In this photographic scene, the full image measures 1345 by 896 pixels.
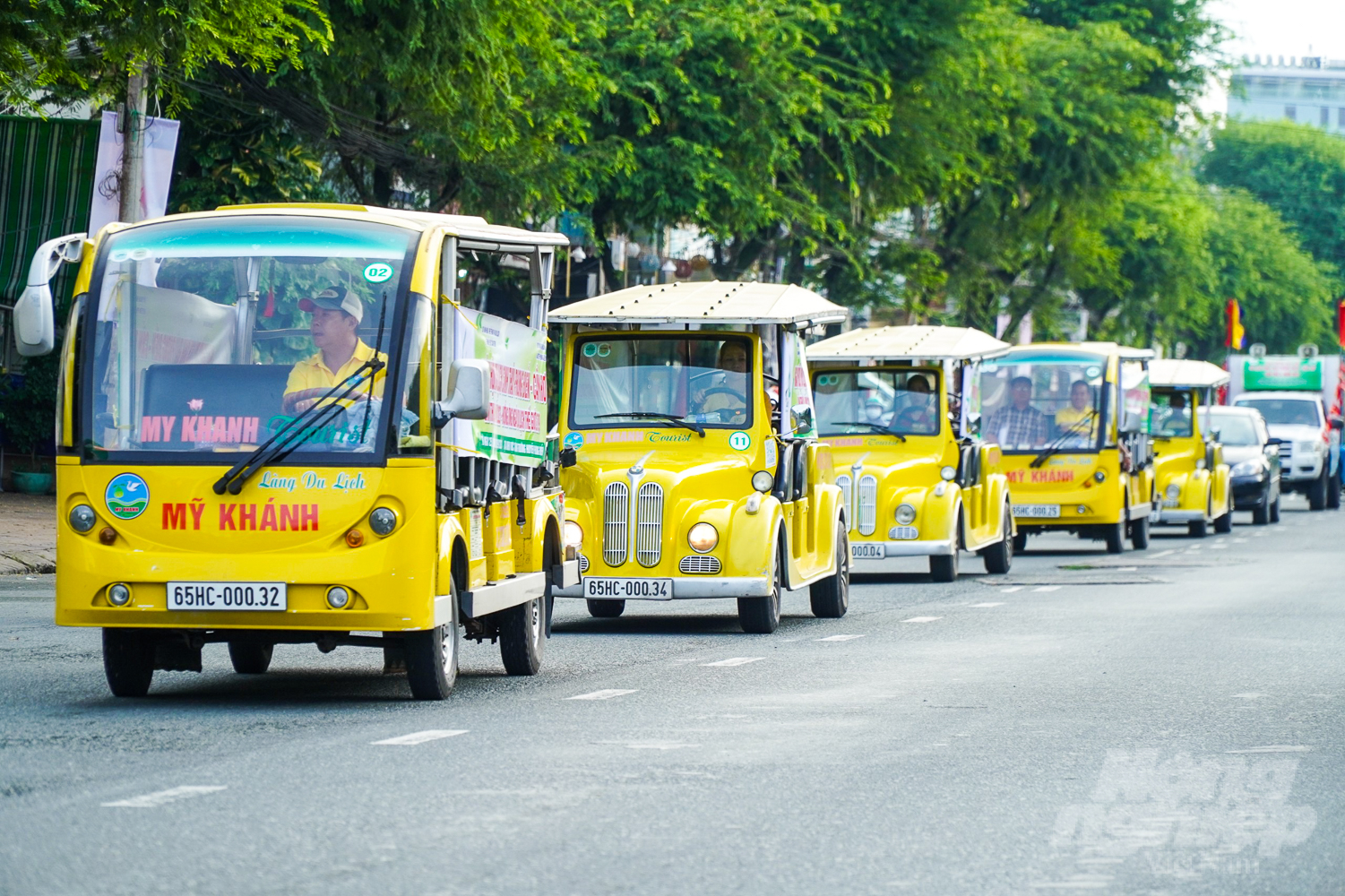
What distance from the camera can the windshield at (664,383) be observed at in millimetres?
16609

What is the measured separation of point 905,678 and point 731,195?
68.9ft

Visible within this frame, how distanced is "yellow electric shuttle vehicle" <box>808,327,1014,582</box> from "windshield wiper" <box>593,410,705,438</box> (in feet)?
17.0

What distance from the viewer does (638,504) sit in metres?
15.9

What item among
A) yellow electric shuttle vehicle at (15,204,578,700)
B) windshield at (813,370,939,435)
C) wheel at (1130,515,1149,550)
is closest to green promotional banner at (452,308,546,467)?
yellow electric shuttle vehicle at (15,204,578,700)

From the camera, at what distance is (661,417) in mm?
16641

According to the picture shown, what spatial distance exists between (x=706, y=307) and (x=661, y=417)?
82 centimetres

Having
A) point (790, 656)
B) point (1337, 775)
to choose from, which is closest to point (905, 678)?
point (790, 656)

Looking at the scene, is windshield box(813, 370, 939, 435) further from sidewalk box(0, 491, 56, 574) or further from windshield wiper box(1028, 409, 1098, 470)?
sidewalk box(0, 491, 56, 574)

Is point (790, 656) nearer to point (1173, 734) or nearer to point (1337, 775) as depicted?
point (1173, 734)

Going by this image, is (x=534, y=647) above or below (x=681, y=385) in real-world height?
below

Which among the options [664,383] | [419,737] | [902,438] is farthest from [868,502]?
[419,737]

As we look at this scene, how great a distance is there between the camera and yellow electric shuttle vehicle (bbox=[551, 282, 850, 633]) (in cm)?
1581

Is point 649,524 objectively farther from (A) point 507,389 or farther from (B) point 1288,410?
(B) point 1288,410

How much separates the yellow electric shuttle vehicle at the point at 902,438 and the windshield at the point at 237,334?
1106 cm
